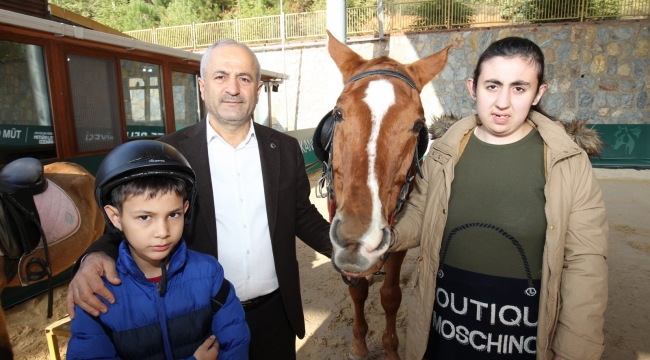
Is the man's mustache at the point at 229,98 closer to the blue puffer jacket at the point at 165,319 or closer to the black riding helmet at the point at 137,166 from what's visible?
the black riding helmet at the point at 137,166

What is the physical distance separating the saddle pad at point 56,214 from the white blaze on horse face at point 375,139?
3222 mm

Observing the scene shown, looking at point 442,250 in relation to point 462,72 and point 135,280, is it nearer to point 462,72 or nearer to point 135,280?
point 135,280

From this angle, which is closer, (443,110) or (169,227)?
(169,227)

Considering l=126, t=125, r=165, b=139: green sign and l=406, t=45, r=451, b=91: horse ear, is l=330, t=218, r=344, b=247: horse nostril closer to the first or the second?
l=406, t=45, r=451, b=91: horse ear

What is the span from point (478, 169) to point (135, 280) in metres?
1.41

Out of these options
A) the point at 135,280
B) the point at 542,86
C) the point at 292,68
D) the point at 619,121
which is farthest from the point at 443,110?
the point at 135,280

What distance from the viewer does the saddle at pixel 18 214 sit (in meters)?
2.78

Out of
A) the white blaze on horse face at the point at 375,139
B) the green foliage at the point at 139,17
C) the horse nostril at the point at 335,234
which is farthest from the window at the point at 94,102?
the green foliage at the point at 139,17

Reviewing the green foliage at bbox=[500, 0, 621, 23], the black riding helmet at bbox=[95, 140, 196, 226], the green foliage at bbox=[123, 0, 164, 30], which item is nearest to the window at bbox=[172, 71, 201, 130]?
the black riding helmet at bbox=[95, 140, 196, 226]

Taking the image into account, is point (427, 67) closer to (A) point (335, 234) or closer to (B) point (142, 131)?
(A) point (335, 234)

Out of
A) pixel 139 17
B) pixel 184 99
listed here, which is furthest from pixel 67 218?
pixel 139 17

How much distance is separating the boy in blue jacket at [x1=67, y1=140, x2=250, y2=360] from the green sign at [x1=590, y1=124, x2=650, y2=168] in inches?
459

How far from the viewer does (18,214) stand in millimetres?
2852

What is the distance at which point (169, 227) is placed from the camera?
128 centimetres
